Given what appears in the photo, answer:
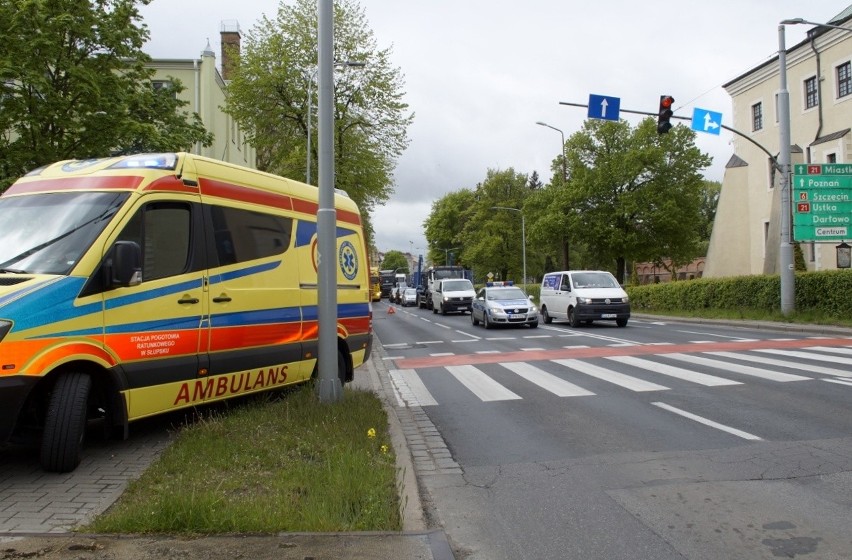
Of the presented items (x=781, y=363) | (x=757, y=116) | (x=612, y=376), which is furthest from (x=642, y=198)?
(x=612, y=376)

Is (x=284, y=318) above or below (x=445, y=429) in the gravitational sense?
above

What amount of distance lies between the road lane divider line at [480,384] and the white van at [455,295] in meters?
21.9

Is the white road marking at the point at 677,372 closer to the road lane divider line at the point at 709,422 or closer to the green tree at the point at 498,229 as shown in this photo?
the road lane divider line at the point at 709,422

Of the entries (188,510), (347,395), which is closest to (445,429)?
(347,395)

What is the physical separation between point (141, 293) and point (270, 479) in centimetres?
210

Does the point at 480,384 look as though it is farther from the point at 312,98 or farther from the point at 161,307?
the point at 312,98

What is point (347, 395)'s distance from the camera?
25.3 ft

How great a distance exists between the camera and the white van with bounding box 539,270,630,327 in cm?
2195

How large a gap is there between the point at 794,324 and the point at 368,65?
729 inches

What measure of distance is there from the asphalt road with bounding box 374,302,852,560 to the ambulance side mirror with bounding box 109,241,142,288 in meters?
2.89

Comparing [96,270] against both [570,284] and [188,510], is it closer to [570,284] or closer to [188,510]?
[188,510]

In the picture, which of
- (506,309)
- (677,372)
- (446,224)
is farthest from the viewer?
(446,224)

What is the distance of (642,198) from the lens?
44.5 m

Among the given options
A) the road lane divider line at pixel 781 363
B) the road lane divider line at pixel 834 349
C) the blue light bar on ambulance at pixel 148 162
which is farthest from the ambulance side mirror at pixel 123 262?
the road lane divider line at pixel 834 349
